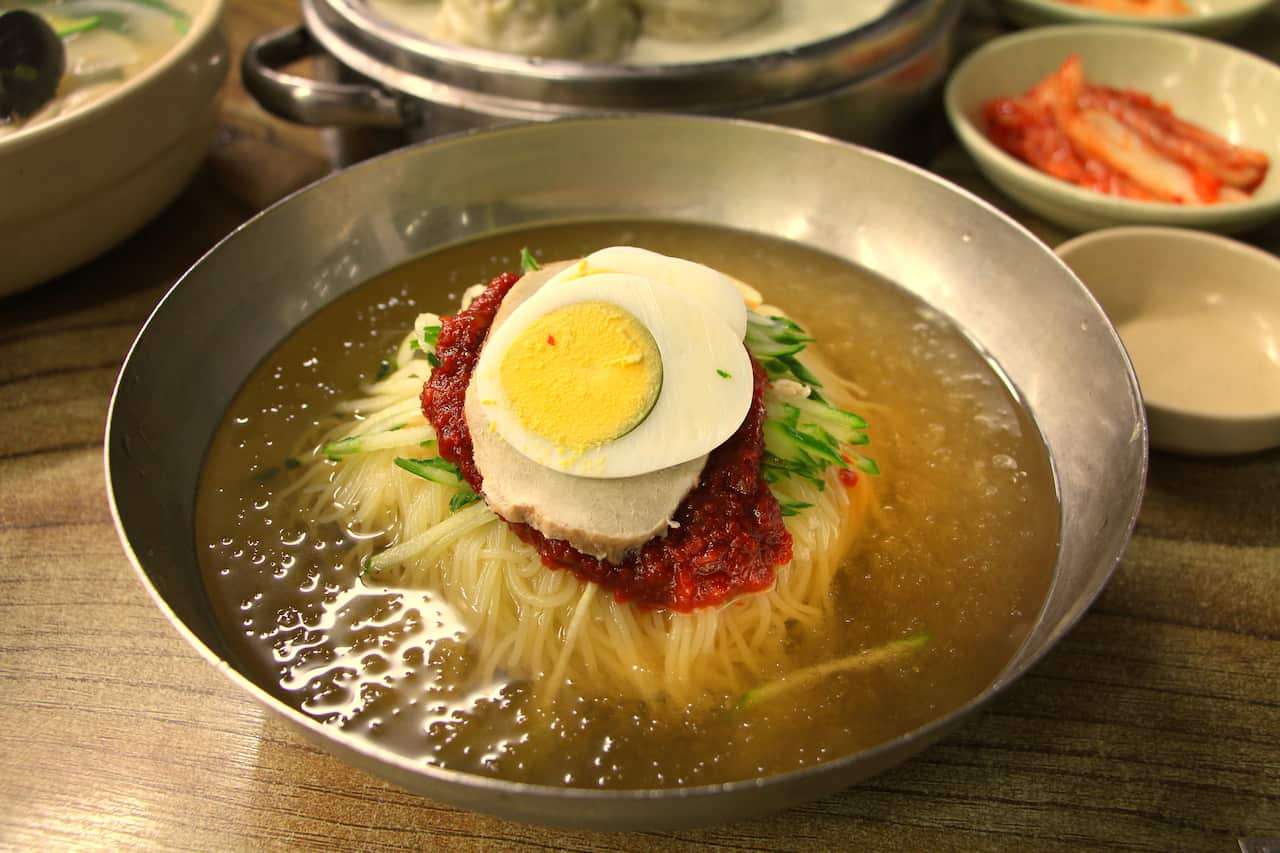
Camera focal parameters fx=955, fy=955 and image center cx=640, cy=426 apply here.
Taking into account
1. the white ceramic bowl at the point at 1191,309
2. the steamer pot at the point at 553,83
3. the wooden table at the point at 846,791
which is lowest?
the wooden table at the point at 846,791

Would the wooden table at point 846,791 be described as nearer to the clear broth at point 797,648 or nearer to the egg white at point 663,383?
the clear broth at point 797,648

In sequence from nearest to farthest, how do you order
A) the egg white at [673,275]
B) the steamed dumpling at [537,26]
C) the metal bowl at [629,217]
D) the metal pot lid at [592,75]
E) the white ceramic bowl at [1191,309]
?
the metal bowl at [629,217] < the egg white at [673,275] < the white ceramic bowl at [1191,309] < the metal pot lid at [592,75] < the steamed dumpling at [537,26]

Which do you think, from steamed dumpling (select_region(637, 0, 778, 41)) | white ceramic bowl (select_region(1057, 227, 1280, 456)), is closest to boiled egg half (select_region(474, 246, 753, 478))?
white ceramic bowl (select_region(1057, 227, 1280, 456))

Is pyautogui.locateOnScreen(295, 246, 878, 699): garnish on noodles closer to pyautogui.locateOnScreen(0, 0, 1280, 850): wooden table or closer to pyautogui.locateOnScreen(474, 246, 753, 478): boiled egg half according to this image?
pyautogui.locateOnScreen(474, 246, 753, 478): boiled egg half

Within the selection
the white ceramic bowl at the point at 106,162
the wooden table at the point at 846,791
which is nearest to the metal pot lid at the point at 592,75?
the white ceramic bowl at the point at 106,162

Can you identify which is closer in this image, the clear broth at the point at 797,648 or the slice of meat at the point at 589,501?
the clear broth at the point at 797,648
